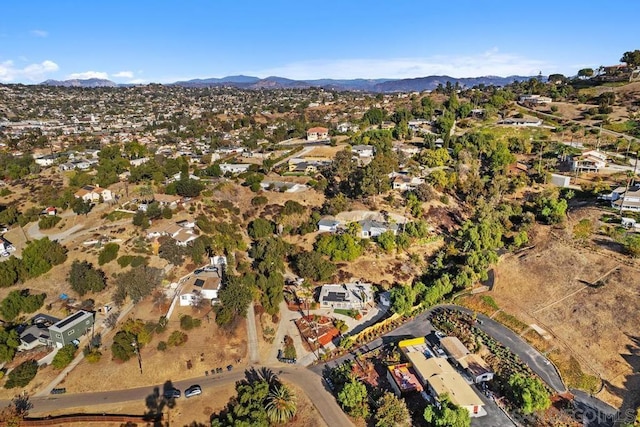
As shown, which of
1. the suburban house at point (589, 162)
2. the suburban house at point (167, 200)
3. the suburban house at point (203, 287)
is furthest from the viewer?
the suburban house at point (589, 162)

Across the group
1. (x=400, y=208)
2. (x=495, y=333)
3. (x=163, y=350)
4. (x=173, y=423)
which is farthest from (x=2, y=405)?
(x=400, y=208)

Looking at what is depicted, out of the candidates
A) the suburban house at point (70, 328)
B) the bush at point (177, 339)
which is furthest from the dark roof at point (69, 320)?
the bush at point (177, 339)

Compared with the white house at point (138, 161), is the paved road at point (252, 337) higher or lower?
lower

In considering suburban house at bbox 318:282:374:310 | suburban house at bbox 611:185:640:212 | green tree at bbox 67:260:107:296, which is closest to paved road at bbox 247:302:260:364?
suburban house at bbox 318:282:374:310

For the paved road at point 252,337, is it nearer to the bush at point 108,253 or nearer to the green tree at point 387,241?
the bush at point 108,253

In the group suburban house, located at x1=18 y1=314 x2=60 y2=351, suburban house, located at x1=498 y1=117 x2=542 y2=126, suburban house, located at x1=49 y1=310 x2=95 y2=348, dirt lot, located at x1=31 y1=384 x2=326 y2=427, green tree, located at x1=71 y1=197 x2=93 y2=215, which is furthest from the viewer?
suburban house, located at x1=498 y1=117 x2=542 y2=126

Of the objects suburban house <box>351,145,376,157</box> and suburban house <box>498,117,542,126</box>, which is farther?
suburban house <box>498,117,542,126</box>

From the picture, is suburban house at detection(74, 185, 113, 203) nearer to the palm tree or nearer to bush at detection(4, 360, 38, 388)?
bush at detection(4, 360, 38, 388)

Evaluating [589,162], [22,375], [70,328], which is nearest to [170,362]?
[70,328]
